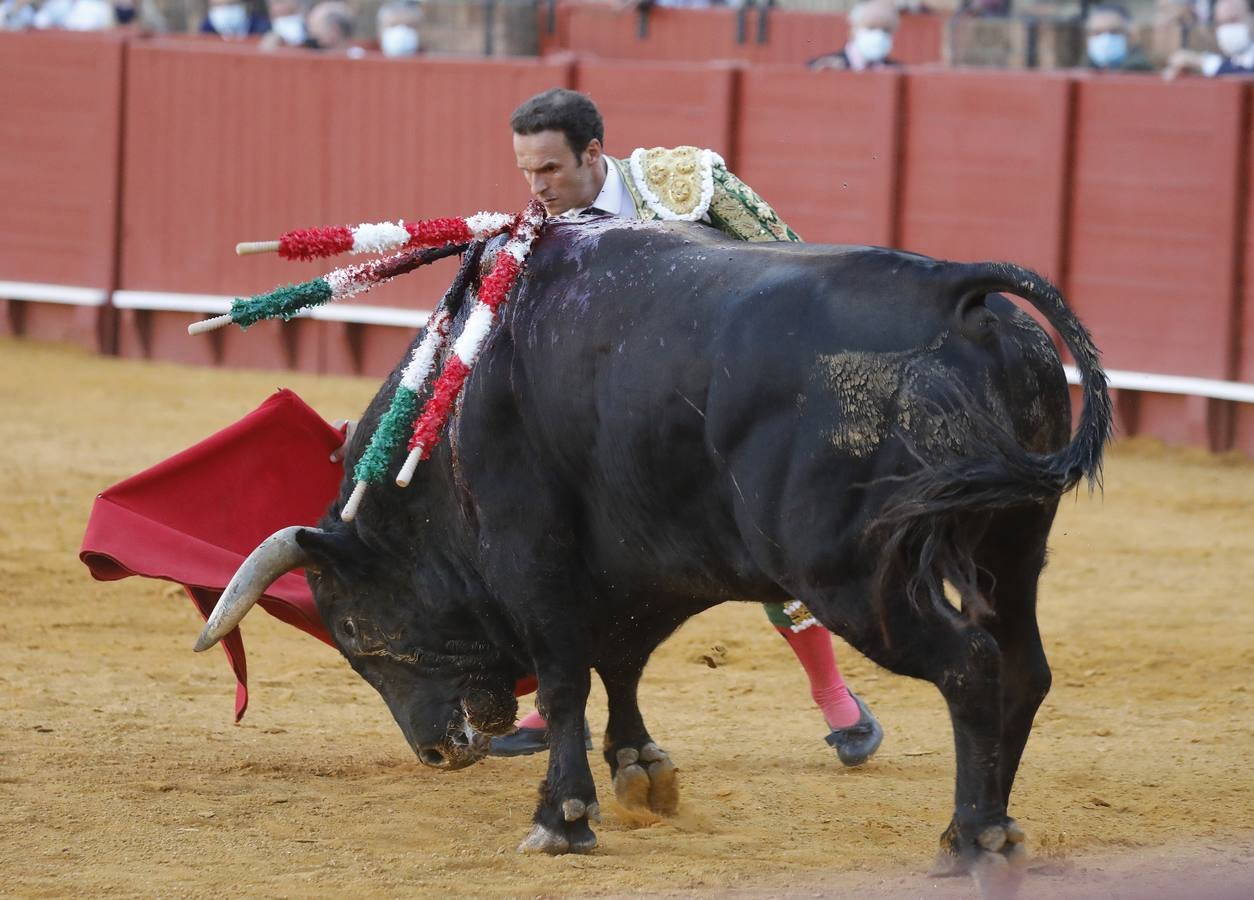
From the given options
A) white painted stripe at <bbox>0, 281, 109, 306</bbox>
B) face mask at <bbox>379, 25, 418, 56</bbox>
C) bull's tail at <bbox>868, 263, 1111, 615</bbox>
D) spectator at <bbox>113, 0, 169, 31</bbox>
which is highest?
spectator at <bbox>113, 0, 169, 31</bbox>

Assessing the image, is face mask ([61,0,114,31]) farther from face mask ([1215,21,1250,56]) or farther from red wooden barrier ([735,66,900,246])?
face mask ([1215,21,1250,56])

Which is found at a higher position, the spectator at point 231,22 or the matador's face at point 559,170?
the spectator at point 231,22

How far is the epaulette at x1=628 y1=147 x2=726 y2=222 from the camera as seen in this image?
12.8 ft

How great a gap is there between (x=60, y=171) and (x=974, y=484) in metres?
9.14

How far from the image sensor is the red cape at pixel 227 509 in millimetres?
4133

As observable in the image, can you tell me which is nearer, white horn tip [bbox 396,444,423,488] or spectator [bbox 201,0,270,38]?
white horn tip [bbox 396,444,423,488]

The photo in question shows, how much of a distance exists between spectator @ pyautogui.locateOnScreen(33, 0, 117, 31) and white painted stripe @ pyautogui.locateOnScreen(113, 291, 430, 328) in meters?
2.54

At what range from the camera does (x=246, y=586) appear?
3.72 m

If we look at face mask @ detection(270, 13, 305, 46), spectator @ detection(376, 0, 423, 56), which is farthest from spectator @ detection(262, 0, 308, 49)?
spectator @ detection(376, 0, 423, 56)

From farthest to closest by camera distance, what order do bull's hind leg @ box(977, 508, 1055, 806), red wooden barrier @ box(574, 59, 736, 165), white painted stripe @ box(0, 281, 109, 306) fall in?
1. white painted stripe @ box(0, 281, 109, 306)
2. red wooden barrier @ box(574, 59, 736, 165)
3. bull's hind leg @ box(977, 508, 1055, 806)

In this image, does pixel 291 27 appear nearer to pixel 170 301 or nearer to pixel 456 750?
pixel 170 301

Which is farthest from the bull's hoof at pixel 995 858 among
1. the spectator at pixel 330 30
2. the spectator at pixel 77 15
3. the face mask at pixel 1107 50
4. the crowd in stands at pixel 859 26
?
the spectator at pixel 77 15

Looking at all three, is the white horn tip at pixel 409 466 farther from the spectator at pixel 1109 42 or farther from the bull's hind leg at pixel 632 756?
the spectator at pixel 1109 42

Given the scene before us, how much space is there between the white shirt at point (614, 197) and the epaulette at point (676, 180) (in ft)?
0.10
